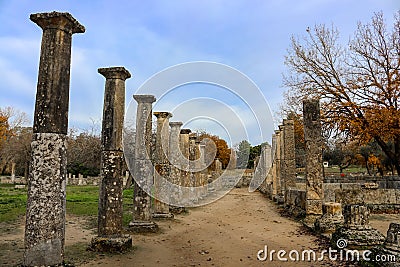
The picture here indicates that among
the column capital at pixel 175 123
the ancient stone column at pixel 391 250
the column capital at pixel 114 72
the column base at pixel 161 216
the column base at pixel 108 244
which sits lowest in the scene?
the column base at pixel 161 216

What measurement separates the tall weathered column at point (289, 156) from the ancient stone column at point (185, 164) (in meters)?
4.67

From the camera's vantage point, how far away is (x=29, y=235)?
4637mm

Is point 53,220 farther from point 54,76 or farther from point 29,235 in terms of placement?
point 54,76

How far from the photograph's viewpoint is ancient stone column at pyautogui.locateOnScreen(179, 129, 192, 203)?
51.1ft

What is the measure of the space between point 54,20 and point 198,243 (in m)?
6.00

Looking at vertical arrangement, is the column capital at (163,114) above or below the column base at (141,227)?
above

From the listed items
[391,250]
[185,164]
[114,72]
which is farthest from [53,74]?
[185,164]

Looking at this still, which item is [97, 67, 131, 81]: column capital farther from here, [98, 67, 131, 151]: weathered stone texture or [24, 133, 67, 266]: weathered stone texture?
[24, 133, 67, 266]: weathered stone texture

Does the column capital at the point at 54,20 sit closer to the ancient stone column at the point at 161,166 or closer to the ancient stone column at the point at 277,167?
the ancient stone column at the point at 161,166

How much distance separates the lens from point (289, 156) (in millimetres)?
15672

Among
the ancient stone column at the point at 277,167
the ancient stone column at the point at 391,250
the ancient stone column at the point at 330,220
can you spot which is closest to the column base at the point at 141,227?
the ancient stone column at the point at 330,220

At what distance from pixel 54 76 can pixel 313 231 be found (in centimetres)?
777

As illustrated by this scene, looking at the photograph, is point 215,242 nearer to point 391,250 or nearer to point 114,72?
point 391,250

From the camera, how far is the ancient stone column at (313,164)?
1059 cm
